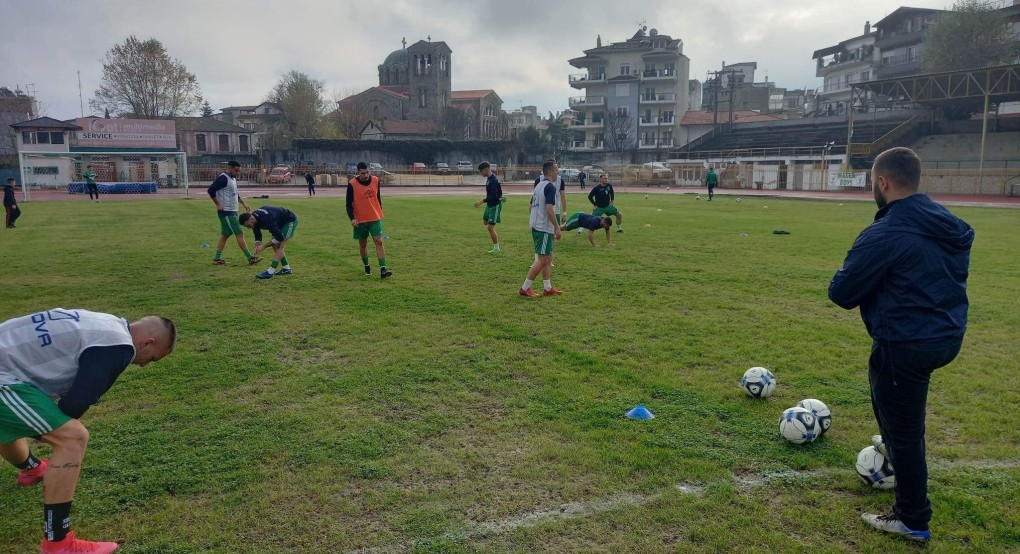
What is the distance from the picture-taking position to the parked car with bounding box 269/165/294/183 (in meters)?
57.2

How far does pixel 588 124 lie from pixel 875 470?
293 ft

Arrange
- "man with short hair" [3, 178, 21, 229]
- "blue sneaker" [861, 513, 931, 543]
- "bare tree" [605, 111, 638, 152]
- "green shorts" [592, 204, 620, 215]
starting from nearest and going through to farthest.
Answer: "blue sneaker" [861, 513, 931, 543]
"green shorts" [592, 204, 620, 215]
"man with short hair" [3, 178, 21, 229]
"bare tree" [605, 111, 638, 152]

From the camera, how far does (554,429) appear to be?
5184mm

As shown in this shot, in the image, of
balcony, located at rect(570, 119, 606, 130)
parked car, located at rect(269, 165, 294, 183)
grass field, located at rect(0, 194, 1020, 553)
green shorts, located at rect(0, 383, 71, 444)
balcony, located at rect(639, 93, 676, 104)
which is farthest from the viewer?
balcony, located at rect(570, 119, 606, 130)

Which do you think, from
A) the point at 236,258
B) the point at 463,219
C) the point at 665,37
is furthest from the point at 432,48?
the point at 236,258

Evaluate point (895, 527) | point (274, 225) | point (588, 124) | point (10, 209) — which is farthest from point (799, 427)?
point (588, 124)

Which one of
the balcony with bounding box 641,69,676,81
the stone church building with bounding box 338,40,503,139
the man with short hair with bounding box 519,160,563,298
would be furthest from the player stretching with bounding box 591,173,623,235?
the stone church building with bounding box 338,40,503,139

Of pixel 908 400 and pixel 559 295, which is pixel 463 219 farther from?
pixel 908 400

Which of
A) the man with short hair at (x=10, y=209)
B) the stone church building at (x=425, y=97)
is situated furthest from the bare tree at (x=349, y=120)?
the man with short hair at (x=10, y=209)

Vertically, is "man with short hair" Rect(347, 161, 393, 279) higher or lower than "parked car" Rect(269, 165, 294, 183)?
lower

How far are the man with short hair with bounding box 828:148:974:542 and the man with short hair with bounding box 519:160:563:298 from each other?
254 inches

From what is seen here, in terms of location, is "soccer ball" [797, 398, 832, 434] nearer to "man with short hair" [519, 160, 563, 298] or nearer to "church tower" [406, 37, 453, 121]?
"man with short hair" [519, 160, 563, 298]

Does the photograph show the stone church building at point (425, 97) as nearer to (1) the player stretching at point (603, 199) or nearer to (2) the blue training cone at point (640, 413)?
(1) the player stretching at point (603, 199)

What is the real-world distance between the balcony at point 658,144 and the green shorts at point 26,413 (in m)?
87.9
